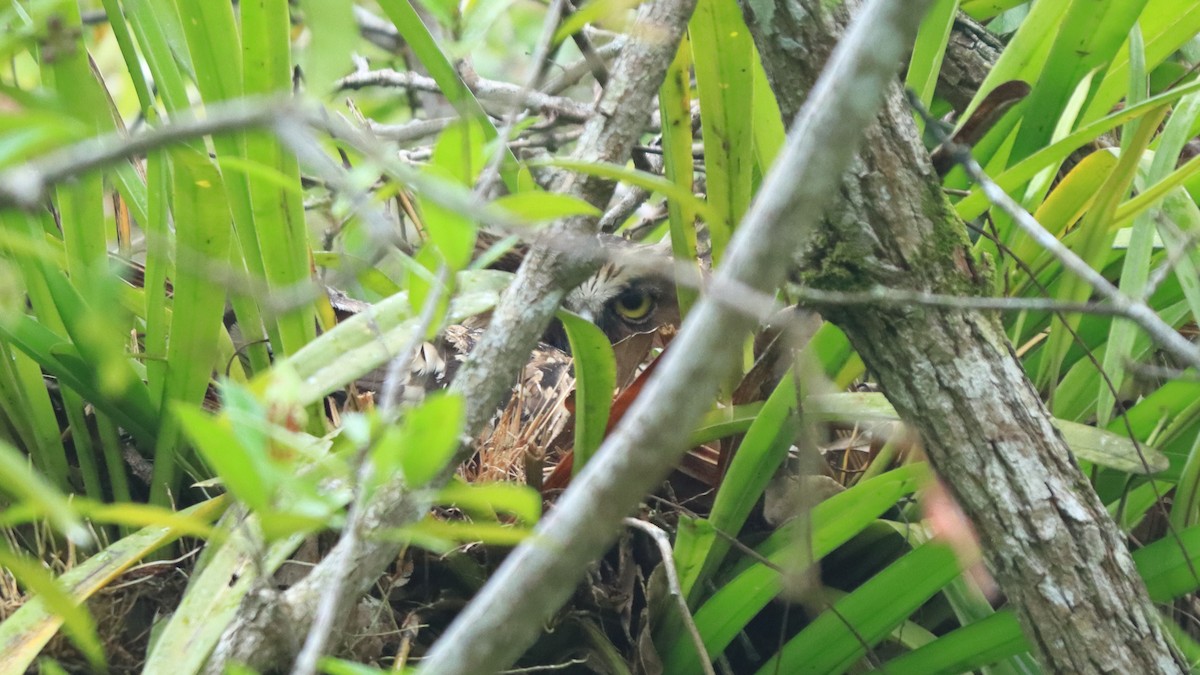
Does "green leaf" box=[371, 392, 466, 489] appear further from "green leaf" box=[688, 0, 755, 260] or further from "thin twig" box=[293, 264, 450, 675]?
"green leaf" box=[688, 0, 755, 260]

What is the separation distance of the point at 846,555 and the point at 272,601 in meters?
0.65

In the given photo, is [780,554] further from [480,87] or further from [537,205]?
[480,87]

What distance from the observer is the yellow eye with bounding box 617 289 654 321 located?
170 centimetres

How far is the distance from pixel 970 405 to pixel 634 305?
104 cm

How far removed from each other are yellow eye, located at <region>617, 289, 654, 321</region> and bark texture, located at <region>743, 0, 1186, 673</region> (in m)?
0.98

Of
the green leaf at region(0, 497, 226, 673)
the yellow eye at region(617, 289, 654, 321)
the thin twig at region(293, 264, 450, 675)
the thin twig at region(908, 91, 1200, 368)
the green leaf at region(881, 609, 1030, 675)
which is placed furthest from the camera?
the yellow eye at region(617, 289, 654, 321)

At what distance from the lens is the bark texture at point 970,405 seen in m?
0.68

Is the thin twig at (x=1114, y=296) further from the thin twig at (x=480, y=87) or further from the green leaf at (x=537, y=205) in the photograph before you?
the thin twig at (x=480, y=87)

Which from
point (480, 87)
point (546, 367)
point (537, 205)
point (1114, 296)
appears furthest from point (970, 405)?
point (480, 87)

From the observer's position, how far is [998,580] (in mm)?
725

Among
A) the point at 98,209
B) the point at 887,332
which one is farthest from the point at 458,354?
the point at 887,332

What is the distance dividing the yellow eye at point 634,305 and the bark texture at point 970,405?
98 cm

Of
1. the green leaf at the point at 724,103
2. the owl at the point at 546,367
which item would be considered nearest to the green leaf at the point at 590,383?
the owl at the point at 546,367

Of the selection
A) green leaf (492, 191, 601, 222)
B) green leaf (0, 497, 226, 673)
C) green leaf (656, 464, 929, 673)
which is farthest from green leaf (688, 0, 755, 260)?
green leaf (0, 497, 226, 673)
